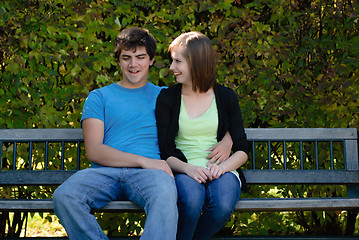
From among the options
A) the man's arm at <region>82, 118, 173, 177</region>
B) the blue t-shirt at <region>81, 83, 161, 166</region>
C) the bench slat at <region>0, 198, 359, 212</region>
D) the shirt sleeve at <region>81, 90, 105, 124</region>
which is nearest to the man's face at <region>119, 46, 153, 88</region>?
the blue t-shirt at <region>81, 83, 161, 166</region>

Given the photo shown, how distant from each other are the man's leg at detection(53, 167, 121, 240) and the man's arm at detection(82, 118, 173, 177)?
7cm

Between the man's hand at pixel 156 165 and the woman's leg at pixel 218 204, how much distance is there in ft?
0.89

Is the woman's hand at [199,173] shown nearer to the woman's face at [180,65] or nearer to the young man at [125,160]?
the young man at [125,160]

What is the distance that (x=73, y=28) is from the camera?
153 inches

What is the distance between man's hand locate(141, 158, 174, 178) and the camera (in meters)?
3.04

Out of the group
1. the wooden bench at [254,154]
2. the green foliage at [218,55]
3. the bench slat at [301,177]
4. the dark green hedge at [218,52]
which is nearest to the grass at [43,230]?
the green foliage at [218,55]

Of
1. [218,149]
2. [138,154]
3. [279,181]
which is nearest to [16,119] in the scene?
[138,154]

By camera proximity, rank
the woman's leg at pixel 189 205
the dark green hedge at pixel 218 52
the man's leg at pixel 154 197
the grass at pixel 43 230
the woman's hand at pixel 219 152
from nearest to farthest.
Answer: the man's leg at pixel 154 197 < the woman's leg at pixel 189 205 < the woman's hand at pixel 219 152 < the dark green hedge at pixel 218 52 < the grass at pixel 43 230

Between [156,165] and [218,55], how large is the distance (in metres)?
1.37

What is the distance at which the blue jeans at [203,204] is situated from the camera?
2.88 m

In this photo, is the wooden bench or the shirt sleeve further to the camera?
the wooden bench

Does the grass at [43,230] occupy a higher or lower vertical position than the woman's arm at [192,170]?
lower

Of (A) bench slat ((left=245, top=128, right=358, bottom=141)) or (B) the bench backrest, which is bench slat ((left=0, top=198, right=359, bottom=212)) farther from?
(A) bench slat ((left=245, top=128, right=358, bottom=141))

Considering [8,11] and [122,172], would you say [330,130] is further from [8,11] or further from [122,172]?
[8,11]
